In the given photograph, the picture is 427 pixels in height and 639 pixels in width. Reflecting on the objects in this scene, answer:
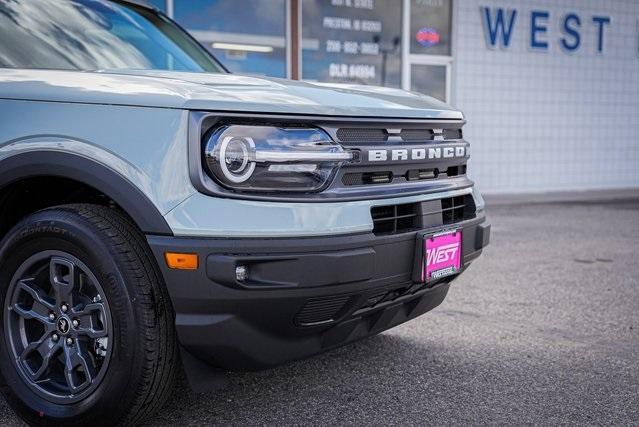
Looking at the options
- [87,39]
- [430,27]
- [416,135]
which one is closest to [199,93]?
[416,135]

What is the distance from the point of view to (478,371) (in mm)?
3461

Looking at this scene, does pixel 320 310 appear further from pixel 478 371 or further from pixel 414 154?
pixel 478 371

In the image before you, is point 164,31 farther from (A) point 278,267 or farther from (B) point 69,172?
(A) point 278,267

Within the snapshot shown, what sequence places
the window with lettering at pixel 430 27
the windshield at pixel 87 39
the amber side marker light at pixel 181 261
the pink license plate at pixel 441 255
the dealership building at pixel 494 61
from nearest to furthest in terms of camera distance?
the amber side marker light at pixel 181 261, the pink license plate at pixel 441 255, the windshield at pixel 87 39, the dealership building at pixel 494 61, the window with lettering at pixel 430 27

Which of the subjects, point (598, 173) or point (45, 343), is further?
point (598, 173)

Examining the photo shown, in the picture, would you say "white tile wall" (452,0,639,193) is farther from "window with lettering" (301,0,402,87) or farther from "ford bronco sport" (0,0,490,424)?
"ford bronco sport" (0,0,490,424)

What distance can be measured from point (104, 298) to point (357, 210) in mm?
915

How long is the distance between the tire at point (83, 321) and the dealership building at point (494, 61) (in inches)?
281

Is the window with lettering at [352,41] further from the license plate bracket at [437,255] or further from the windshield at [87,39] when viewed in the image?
the license plate bracket at [437,255]

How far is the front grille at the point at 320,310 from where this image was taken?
101 inches

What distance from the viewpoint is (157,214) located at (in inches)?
95.6

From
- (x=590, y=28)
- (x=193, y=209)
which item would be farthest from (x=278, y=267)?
(x=590, y=28)

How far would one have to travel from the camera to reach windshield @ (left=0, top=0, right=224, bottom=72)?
3.21 metres

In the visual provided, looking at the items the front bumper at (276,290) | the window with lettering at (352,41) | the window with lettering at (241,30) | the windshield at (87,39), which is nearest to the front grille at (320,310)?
the front bumper at (276,290)
